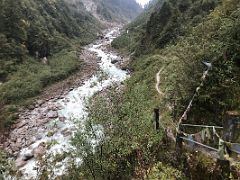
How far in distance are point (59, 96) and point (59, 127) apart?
14043 mm

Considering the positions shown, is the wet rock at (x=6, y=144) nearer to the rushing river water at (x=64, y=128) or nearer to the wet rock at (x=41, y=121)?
the rushing river water at (x=64, y=128)

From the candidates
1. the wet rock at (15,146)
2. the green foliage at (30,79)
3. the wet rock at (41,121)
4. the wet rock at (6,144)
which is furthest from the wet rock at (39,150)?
the green foliage at (30,79)

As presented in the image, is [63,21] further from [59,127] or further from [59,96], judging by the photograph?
[59,127]

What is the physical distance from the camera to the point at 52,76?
66312mm

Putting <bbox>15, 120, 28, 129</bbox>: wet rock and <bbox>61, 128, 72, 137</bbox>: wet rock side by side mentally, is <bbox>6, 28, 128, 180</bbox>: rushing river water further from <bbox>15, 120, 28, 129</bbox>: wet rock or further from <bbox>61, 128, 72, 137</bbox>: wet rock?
<bbox>15, 120, 28, 129</bbox>: wet rock

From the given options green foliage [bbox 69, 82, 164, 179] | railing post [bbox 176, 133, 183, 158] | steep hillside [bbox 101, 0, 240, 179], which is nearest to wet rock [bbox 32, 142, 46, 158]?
green foliage [bbox 69, 82, 164, 179]

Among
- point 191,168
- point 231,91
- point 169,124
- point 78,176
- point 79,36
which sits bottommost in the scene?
point 79,36

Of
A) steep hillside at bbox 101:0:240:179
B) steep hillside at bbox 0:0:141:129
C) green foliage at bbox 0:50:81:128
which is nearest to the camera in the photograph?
steep hillside at bbox 101:0:240:179

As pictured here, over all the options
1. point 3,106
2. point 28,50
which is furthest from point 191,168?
point 28,50

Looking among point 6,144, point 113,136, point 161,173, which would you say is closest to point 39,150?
point 6,144

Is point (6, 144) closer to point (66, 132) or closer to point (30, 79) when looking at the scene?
point (66, 132)

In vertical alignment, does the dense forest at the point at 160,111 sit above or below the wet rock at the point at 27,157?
above

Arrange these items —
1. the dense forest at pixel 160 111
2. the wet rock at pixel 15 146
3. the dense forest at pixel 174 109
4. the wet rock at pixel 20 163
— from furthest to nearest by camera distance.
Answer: the wet rock at pixel 15 146
the wet rock at pixel 20 163
the dense forest at pixel 174 109
the dense forest at pixel 160 111

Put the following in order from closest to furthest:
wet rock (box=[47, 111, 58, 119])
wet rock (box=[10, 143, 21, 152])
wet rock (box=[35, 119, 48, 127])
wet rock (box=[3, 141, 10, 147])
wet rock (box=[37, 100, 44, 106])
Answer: wet rock (box=[10, 143, 21, 152]) < wet rock (box=[3, 141, 10, 147]) < wet rock (box=[35, 119, 48, 127]) < wet rock (box=[47, 111, 58, 119]) < wet rock (box=[37, 100, 44, 106])
